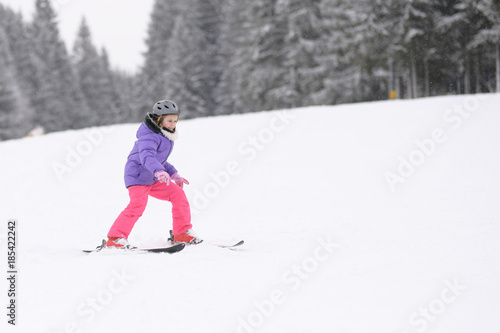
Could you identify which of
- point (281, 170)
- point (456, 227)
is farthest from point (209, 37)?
point (456, 227)

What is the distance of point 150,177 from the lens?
4898 mm

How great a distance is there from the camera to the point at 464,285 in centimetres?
350

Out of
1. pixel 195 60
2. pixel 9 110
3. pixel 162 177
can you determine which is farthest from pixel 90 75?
pixel 162 177

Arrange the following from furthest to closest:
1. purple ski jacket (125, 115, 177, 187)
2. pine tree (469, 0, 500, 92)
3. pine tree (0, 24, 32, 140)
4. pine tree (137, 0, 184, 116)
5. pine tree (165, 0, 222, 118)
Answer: pine tree (137, 0, 184, 116)
pine tree (165, 0, 222, 118)
pine tree (0, 24, 32, 140)
pine tree (469, 0, 500, 92)
purple ski jacket (125, 115, 177, 187)

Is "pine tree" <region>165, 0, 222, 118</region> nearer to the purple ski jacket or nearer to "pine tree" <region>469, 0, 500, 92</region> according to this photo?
"pine tree" <region>469, 0, 500, 92</region>

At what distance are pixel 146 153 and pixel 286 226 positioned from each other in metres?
2.30

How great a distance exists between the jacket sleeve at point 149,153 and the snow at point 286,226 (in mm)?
907

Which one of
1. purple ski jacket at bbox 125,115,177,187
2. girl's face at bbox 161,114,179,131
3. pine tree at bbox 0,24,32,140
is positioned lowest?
purple ski jacket at bbox 125,115,177,187

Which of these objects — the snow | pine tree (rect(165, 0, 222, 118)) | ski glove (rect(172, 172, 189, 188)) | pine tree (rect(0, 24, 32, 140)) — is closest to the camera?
the snow

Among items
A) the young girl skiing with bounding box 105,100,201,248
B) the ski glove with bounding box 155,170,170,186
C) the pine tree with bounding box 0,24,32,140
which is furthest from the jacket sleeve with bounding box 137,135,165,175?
the pine tree with bounding box 0,24,32,140

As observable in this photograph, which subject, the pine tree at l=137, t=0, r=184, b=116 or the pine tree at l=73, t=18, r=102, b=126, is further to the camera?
the pine tree at l=73, t=18, r=102, b=126

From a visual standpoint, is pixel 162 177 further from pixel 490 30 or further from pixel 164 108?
pixel 490 30

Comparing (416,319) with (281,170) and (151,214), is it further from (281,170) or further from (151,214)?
(281,170)

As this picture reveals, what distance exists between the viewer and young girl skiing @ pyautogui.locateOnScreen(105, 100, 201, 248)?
468 centimetres
